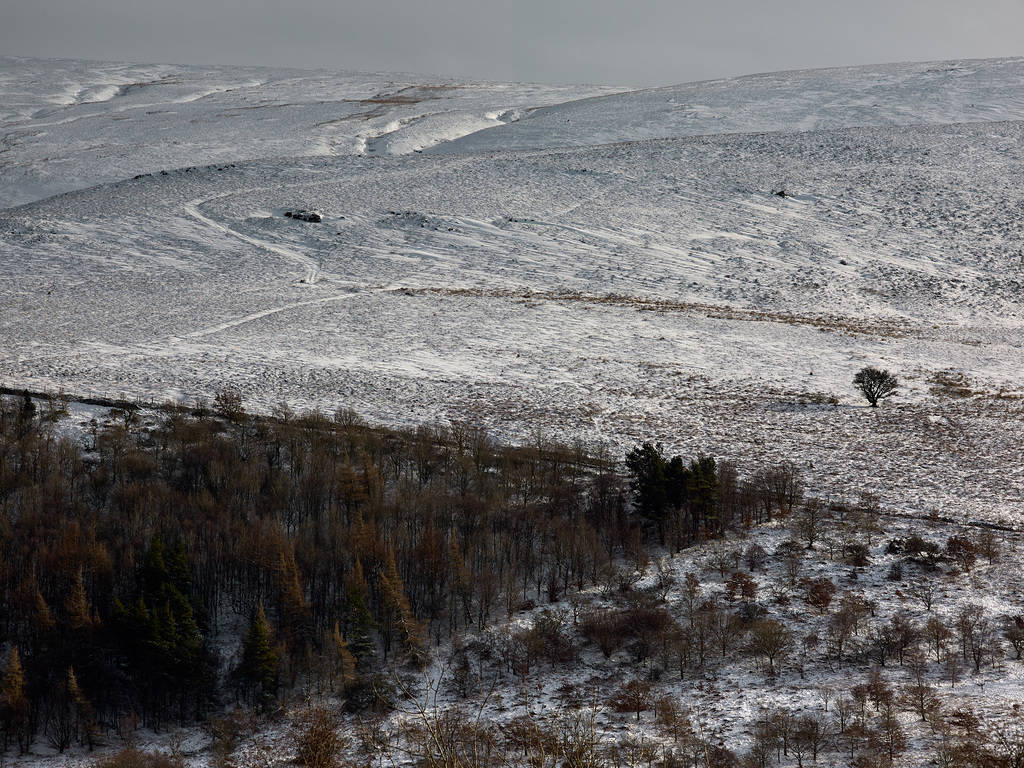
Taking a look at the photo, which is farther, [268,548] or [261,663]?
[268,548]

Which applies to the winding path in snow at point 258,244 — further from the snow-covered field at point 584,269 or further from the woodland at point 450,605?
the woodland at point 450,605

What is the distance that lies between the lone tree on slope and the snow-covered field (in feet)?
2.67

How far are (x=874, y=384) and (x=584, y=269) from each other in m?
21.0

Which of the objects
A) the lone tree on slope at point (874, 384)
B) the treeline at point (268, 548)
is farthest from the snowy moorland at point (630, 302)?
the treeline at point (268, 548)

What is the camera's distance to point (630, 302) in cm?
3903

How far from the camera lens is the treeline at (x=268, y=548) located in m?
13.8

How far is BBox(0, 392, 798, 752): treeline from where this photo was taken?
13.8 metres

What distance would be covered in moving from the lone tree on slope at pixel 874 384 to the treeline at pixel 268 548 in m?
8.35

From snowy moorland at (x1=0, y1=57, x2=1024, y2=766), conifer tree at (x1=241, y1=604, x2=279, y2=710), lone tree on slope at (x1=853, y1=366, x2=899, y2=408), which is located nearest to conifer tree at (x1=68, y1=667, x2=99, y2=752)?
snowy moorland at (x1=0, y1=57, x2=1024, y2=766)

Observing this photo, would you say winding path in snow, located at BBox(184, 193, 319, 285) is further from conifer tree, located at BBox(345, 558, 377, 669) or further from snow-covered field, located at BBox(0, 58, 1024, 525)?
conifer tree, located at BBox(345, 558, 377, 669)

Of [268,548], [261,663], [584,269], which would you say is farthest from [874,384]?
[261,663]

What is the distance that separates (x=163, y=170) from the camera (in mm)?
61531

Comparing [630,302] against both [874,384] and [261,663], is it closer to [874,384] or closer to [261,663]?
[874,384]

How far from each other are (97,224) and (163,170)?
14.6 m
